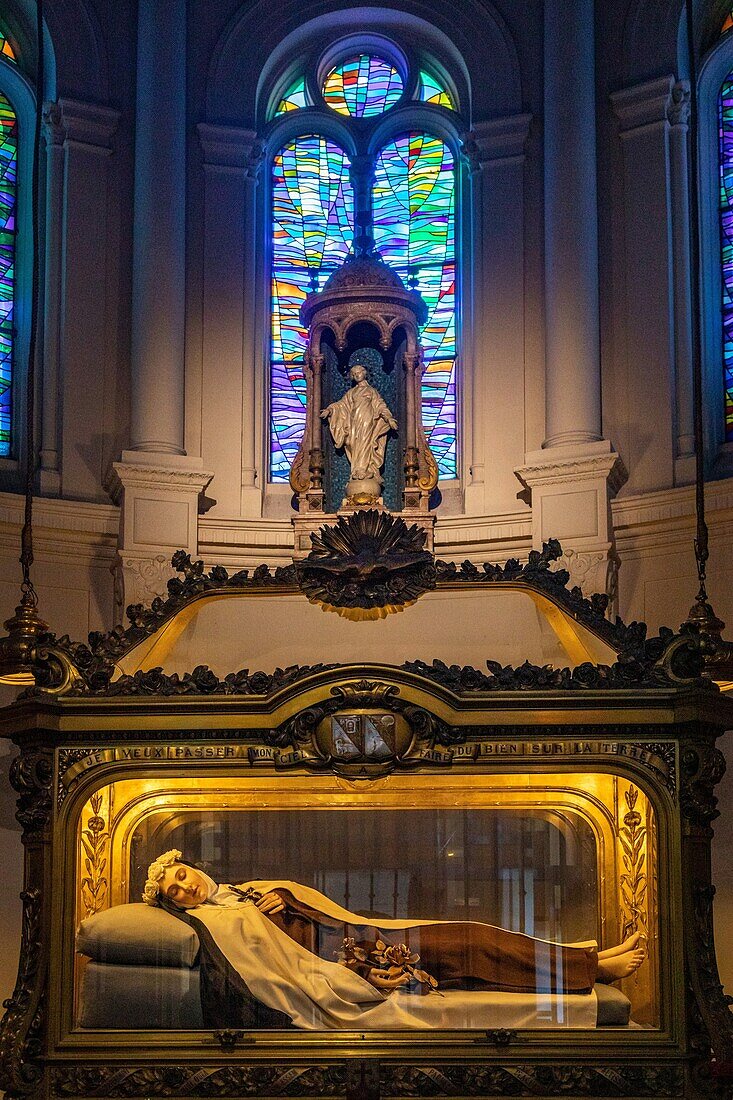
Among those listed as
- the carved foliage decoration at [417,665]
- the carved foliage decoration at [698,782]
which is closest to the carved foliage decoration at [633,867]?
the carved foliage decoration at [698,782]

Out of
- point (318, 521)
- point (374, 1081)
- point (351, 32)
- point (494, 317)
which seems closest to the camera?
point (374, 1081)

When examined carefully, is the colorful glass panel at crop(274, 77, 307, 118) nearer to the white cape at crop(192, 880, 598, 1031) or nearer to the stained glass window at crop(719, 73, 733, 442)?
the stained glass window at crop(719, 73, 733, 442)

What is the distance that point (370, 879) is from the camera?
23.3 feet

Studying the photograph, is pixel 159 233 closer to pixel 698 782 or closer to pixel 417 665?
pixel 417 665

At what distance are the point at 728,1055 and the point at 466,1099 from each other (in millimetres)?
1008

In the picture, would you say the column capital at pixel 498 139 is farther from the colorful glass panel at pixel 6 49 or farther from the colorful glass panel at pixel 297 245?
the colorful glass panel at pixel 6 49

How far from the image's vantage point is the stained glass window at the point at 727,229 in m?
11.2

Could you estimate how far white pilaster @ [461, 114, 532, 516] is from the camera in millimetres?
→ 11430

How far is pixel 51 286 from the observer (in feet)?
38.0

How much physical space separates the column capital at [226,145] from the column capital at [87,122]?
603 millimetres

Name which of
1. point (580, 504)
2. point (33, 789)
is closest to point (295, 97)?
point (580, 504)

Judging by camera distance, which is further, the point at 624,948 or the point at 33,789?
the point at 33,789

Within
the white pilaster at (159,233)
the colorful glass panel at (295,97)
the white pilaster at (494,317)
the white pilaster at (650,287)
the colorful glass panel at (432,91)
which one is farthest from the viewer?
the colorful glass panel at (295,97)

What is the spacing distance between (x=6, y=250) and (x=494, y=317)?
3.27 m
